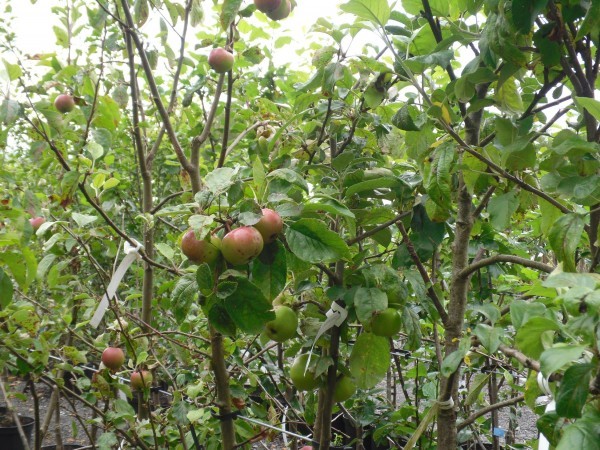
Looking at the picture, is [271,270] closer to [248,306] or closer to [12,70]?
[248,306]

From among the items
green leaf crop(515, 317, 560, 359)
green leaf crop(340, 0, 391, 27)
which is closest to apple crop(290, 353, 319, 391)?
green leaf crop(515, 317, 560, 359)

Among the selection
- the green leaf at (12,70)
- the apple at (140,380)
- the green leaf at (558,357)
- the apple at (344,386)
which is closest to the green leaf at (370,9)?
the green leaf at (558,357)

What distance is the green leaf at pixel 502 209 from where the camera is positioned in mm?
1137

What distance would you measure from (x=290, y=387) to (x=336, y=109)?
3.98ft

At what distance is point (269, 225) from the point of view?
102 cm

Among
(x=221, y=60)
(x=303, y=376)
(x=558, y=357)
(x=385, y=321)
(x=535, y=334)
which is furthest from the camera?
(x=221, y=60)

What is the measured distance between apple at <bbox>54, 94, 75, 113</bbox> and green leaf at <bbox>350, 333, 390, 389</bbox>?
5.19ft

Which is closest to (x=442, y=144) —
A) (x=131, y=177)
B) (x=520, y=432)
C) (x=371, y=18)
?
(x=371, y=18)

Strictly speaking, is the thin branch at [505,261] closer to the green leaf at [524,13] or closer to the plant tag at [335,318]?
the plant tag at [335,318]

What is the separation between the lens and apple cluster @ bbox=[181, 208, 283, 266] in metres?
0.97

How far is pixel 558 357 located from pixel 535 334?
0.14 meters

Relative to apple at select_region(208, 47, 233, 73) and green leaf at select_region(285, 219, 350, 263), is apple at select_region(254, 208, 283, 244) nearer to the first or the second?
green leaf at select_region(285, 219, 350, 263)

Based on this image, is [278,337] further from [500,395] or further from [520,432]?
[520,432]

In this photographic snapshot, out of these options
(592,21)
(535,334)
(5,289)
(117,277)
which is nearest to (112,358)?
(5,289)
